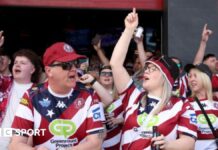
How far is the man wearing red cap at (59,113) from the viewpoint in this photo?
3.64 meters

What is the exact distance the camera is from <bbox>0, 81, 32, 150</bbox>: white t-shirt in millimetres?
4605

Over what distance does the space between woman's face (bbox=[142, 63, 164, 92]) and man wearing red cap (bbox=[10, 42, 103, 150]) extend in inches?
21.8

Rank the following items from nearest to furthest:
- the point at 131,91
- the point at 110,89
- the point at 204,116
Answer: the point at 131,91, the point at 204,116, the point at 110,89

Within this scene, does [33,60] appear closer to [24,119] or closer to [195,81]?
[24,119]

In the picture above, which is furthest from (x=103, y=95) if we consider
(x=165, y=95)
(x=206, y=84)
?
(x=206, y=84)

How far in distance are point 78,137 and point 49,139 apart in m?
0.25

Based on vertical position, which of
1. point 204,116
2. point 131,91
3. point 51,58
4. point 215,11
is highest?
point 215,11

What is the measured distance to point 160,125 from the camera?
387 centimetres

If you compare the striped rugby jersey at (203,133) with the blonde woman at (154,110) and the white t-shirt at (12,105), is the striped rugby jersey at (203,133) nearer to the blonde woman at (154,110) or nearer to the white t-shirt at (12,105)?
the blonde woman at (154,110)

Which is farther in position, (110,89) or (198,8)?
(198,8)

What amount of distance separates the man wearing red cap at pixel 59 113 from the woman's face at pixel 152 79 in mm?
555

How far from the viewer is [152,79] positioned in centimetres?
408

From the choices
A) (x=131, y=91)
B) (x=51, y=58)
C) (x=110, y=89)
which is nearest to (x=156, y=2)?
(x=110, y=89)

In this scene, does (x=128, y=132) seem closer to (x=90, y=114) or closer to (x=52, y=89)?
(x=90, y=114)
